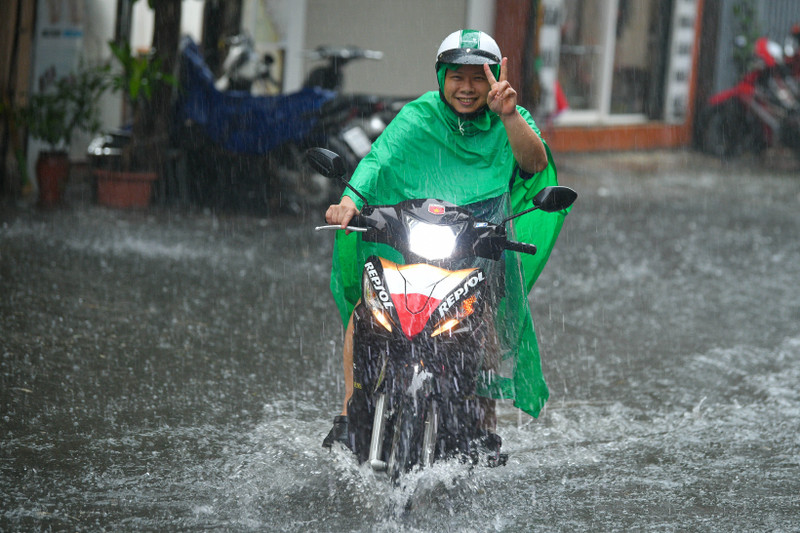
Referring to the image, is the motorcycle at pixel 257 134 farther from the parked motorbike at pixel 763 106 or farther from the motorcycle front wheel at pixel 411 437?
the parked motorbike at pixel 763 106

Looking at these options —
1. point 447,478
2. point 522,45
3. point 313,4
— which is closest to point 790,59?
point 522,45

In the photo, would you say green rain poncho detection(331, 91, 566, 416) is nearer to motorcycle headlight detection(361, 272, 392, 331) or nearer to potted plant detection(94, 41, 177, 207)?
motorcycle headlight detection(361, 272, 392, 331)

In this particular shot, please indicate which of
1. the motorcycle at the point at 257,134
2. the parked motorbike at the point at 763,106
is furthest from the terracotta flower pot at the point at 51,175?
the parked motorbike at the point at 763,106

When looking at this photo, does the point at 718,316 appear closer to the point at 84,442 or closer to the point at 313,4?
the point at 84,442

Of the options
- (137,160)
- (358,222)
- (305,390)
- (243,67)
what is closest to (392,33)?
(243,67)

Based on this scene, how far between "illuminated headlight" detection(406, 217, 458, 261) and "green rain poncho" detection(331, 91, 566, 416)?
0.26 metres

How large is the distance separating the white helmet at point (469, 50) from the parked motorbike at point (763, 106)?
41.4 feet

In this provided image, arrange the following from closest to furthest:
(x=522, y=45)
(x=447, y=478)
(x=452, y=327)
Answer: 1. (x=452, y=327)
2. (x=447, y=478)
3. (x=522, y=45)

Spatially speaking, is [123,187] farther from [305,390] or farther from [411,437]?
[411,437]

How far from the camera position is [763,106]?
15.7 meters

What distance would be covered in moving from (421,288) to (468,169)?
656mm

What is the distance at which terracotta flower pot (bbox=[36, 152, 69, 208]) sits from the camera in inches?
365

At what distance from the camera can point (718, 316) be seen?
23.4 feet

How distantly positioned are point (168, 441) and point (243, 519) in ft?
2.82
